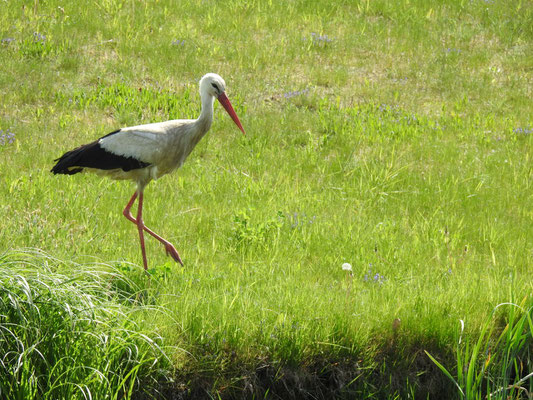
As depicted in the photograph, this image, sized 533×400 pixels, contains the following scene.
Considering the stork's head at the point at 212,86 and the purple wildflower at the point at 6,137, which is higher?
the stork's head at the point at 212,86

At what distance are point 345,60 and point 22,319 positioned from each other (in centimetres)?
852

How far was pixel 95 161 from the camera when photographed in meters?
6.65

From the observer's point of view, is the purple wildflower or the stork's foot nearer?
the stork's foot

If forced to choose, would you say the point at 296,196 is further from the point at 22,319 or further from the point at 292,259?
the point at 22,319

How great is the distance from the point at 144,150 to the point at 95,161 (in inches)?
19.8

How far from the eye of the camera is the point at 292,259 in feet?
21.2

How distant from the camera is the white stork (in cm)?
649

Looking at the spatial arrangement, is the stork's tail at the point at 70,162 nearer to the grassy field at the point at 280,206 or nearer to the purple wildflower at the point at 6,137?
the grassy field at the point at 280,206

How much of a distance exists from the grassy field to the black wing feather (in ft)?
1.84

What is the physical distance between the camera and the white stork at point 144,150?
21.3 feet

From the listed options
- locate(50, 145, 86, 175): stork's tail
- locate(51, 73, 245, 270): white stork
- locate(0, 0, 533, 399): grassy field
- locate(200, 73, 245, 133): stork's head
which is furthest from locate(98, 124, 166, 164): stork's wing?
locate(0, 0, 533, 399): grassy field

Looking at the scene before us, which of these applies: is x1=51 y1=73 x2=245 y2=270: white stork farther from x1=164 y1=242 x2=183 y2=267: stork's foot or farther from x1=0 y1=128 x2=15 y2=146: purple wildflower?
x1=0 y1=128 x2=15 y2=146: purple wildflower

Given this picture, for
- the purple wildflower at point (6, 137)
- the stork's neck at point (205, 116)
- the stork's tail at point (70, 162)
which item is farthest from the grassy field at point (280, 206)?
the stork's neck at point (205, 116)

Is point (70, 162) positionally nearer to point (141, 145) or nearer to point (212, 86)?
point (141, 145)
